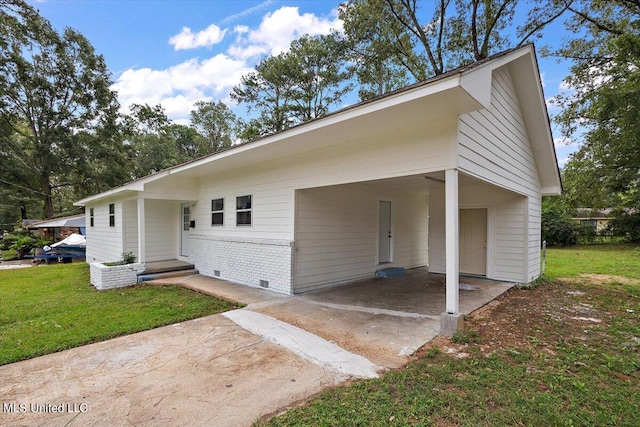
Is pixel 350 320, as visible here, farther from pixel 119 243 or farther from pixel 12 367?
pixel 119 243

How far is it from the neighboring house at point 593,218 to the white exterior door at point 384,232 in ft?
47.9

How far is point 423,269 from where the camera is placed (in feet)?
32.4

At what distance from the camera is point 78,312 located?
5508mm

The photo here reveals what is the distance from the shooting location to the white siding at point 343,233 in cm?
687

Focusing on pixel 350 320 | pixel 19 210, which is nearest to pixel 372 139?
pixel 350 320

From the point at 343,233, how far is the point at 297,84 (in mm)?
14749

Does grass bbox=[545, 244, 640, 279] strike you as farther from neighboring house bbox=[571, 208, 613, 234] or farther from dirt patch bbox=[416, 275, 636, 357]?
neighboring house bbox=[571, 208, 613, 234]

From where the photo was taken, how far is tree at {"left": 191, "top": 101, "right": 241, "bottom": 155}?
2661 cm

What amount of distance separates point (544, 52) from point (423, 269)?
1059 cm

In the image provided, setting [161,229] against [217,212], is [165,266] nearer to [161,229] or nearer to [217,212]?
[161,229]

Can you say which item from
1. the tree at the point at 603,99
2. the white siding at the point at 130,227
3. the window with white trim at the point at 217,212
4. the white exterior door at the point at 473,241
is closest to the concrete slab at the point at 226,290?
the window with white trim at the point at 217,212

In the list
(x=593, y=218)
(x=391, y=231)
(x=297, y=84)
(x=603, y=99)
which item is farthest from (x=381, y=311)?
(x=593, y=218)

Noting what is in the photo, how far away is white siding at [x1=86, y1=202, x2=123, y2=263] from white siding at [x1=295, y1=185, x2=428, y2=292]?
6.91 metres

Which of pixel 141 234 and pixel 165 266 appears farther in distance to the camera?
pixel 165 266
